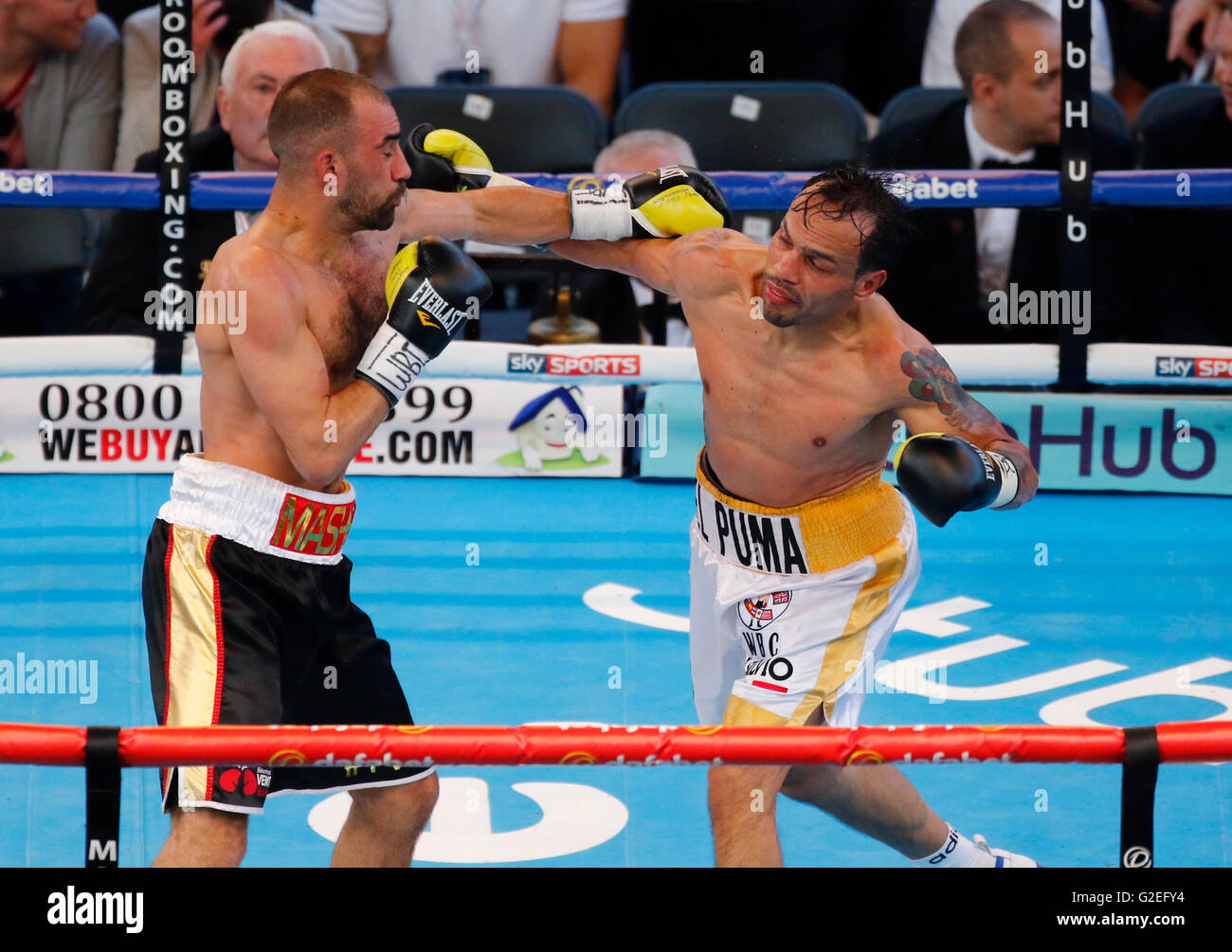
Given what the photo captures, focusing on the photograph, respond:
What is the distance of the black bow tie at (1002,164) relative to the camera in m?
5.36

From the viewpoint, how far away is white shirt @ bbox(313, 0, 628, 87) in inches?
231

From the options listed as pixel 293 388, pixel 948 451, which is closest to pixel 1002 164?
pixel 948 451

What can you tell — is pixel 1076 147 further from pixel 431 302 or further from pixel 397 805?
pixel 397 805

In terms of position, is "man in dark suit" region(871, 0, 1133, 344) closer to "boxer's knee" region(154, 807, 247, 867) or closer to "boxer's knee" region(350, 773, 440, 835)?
"boxer's knee" region(350, 773, 440, 835)

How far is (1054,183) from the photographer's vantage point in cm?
488

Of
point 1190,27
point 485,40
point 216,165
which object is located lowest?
point 216,165

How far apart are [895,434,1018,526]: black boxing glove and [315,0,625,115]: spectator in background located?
3.74 m

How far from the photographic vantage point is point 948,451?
2.48 m

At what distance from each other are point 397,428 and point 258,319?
2864 millimetres

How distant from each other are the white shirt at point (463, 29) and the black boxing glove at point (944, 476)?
3.76 m

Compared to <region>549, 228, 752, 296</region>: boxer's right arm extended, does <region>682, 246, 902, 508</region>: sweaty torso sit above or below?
below

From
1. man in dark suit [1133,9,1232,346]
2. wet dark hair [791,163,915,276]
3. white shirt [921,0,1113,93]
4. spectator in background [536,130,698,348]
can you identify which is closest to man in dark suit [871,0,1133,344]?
man in dark suit [1133,9,1232,346]

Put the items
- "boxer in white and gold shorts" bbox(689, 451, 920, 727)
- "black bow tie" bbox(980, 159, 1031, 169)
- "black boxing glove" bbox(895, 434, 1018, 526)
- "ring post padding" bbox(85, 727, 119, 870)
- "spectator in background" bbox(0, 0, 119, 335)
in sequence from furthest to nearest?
"spectator in background" bbox(0, 0, 119, 335) → "black bow tie" bbox(980, 159, 1031, 169) → "boxer in white and gold shorts" bbox(689, 451, 920, 727) → "black boxing glove" bbox(895, 434, 1018, 526) → "ring post padding" bbox(85, 727, 119, 870)

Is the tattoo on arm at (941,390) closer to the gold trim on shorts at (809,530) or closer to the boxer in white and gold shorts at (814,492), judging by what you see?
the boxer in white and gold shorts at (814,492)
